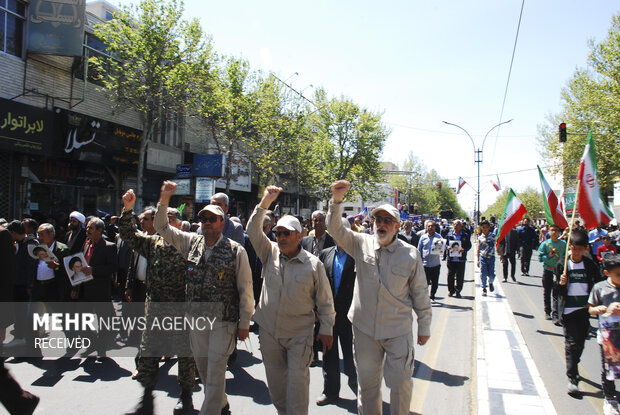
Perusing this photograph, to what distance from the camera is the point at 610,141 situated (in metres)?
21.5

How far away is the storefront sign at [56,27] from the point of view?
1413 centimetres

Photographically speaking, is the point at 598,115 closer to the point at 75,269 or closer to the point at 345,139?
the point at 345,139

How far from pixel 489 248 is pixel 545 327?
3.07m

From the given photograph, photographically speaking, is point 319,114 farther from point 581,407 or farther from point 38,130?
point 581,407

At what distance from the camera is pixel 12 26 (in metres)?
14.0

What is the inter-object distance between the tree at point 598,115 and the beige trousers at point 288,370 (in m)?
20.0

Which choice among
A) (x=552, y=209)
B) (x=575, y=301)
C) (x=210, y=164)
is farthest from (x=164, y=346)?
(x=210, y=164)

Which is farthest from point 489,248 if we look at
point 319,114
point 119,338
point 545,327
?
point 319,114

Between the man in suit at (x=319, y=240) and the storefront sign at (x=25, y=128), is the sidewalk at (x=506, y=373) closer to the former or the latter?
the man in suit at (x=319, y=240)

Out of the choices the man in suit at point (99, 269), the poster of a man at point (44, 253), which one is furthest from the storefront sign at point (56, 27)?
the man in suit at point (99, 269)

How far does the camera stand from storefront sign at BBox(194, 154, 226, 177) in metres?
21.6

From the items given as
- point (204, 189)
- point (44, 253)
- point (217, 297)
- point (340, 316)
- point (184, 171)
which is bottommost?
point (340, 316)

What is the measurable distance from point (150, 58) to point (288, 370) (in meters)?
15.8

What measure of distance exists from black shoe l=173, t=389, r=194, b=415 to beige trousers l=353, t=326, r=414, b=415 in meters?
1.59
